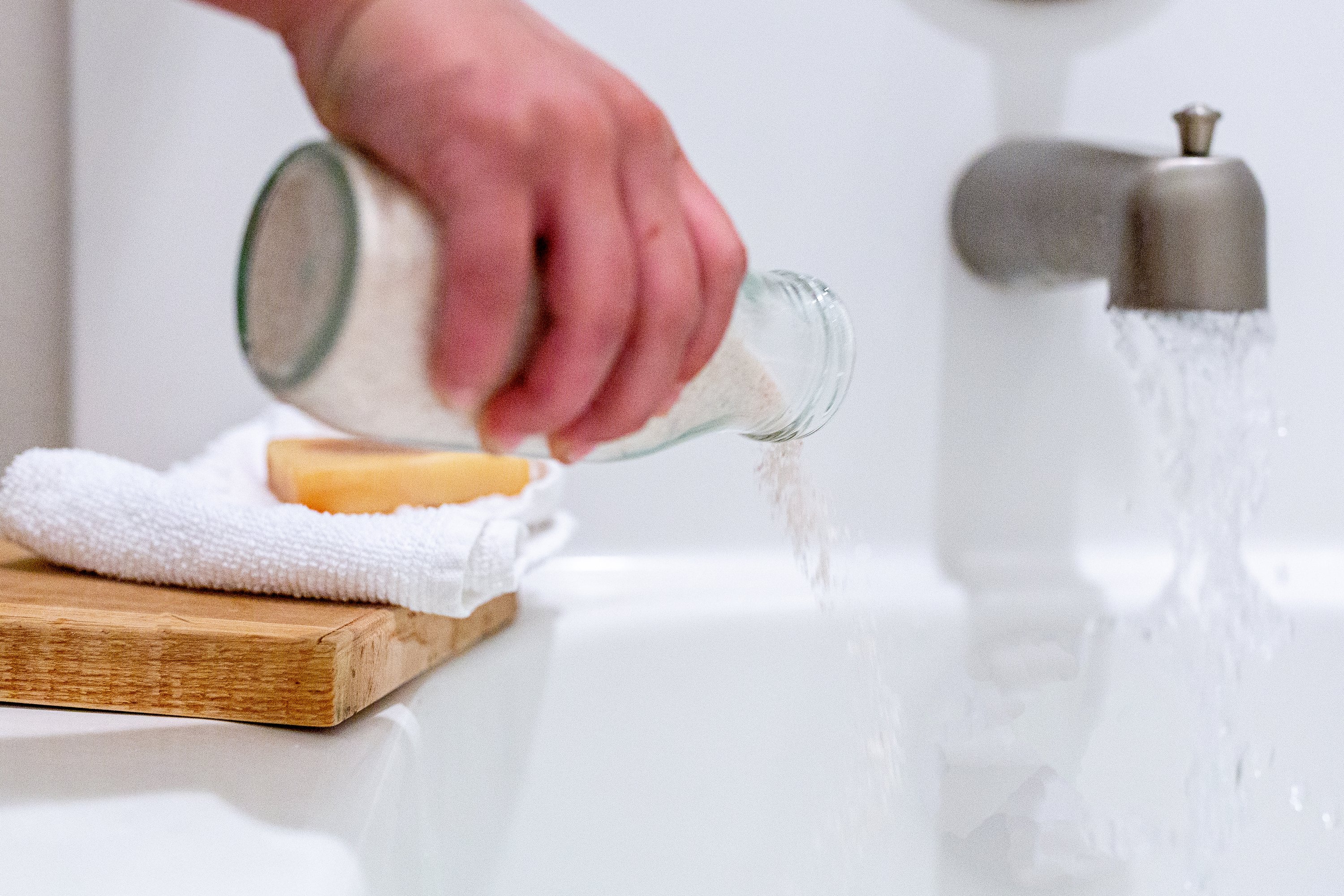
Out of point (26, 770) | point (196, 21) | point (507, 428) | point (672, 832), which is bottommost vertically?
point (672, 832)

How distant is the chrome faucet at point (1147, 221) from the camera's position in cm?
59

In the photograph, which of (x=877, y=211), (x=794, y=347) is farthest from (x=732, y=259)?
(x=877, y=211)

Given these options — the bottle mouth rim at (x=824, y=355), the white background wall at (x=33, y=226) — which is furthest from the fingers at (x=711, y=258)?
the white background wall at (x=33, y=226)

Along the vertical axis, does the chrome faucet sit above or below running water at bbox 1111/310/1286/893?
above

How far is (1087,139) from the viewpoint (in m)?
0.77

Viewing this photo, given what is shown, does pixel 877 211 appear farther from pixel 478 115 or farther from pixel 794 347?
pixel 478 115

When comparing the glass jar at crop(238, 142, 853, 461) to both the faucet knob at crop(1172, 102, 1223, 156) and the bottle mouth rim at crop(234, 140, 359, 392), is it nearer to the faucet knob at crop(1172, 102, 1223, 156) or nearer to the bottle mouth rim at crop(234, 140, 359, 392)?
A: the bottle mouth rim at crop(234, 140, 359, 392)

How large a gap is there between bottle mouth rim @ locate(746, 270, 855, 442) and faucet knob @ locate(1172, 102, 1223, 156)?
0.31 meters

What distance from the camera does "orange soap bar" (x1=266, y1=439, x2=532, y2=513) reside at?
541 millimetres

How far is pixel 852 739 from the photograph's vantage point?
660 mm

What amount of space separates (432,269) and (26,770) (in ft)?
0.70

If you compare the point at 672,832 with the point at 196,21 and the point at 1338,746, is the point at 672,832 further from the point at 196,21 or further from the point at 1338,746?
the point at 196,21

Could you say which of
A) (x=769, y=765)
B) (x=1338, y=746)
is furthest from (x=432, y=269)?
(x=1338, y=746)

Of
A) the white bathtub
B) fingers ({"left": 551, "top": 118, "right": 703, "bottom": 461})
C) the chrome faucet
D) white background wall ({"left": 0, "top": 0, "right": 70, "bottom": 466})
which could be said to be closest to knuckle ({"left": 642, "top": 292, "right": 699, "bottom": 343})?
fingers ({"left": 551, "top": 118, "right": 703, "bottom": 461})
